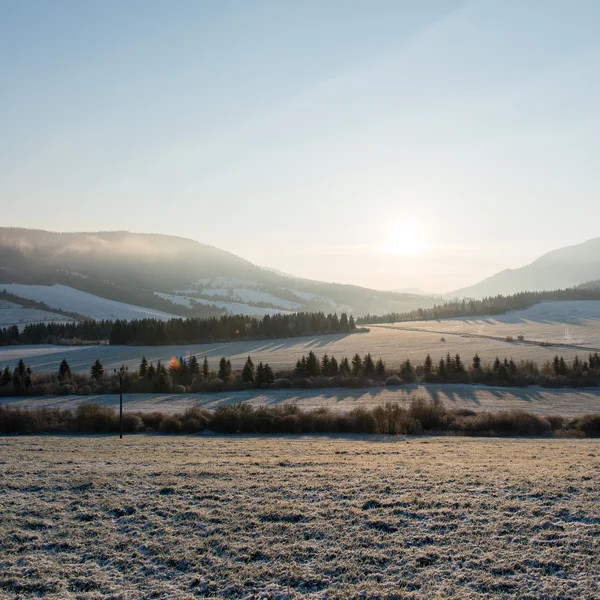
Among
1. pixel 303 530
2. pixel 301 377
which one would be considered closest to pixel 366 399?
pixel 301 377

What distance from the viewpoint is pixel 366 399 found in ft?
164

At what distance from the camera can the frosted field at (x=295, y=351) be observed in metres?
82.4

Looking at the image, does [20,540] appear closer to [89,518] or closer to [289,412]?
[89,518]

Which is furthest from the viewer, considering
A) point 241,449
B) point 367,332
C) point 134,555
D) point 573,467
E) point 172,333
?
point 367,332

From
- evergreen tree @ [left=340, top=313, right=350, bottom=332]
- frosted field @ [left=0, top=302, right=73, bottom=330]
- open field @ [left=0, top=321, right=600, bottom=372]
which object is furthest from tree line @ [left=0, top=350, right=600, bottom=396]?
frosted field @ [left=0, top=302, right=73, bottom=330]

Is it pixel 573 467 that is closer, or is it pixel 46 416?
pixel 573 467

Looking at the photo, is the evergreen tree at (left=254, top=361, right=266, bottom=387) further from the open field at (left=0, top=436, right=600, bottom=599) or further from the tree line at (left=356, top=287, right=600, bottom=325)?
the tree line at (left=356, top=287, right=600, bottom=325)

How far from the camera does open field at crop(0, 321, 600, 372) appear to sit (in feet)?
270

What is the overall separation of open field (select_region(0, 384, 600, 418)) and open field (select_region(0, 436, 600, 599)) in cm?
2706

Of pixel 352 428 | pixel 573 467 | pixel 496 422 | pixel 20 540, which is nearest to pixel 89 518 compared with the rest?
pixel 20 540

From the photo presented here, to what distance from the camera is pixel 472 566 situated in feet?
32.2

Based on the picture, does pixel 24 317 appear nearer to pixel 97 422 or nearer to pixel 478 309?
pixel 97 422

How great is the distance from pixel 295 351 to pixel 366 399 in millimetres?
46593

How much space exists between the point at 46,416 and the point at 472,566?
126ft
